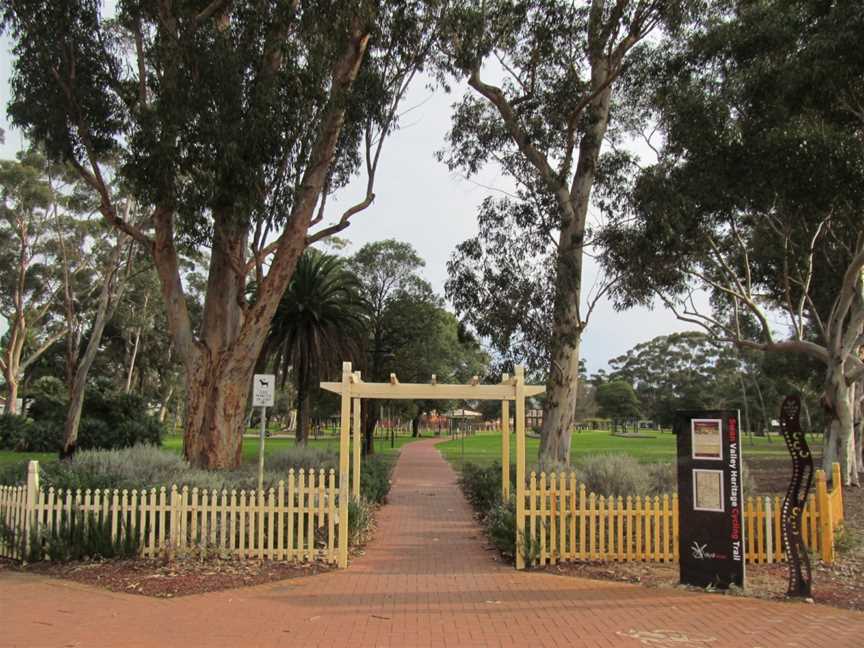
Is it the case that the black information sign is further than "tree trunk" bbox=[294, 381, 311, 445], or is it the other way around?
"tree trunk" bbox=[294, 381, 311, 445]

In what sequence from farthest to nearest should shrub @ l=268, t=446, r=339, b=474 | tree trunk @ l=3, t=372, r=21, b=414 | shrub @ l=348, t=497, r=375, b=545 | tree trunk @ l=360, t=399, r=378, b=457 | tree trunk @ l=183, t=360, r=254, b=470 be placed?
tree trunk @ l=3, t=372, r=21, b=414
tree trunk @ l=360, t=399, r=378, b=457
shrub @ l=268, t=446, r=339, b=474
tree trunk @ l=183, t=360, r=254, b=470
shrub @ l=348, t=497, r=375, b=545

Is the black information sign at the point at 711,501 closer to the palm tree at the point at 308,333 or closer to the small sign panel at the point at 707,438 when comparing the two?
the small sign panel at the point at 707,438

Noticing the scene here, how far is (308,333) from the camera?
22.8 meters

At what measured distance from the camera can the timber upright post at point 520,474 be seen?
9016 mm

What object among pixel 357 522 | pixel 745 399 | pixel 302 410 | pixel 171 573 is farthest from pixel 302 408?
pixel 745 399

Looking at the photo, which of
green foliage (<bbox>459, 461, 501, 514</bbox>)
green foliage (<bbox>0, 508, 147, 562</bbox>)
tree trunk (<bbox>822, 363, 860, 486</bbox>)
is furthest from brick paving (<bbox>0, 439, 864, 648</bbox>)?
tree trunk (<bbox>822, 363, 860, 486</bbox>)

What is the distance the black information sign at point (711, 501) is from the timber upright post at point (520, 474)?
1877 millimetres

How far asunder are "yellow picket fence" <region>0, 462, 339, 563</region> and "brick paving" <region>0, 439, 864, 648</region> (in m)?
0.67

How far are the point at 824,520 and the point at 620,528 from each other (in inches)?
102

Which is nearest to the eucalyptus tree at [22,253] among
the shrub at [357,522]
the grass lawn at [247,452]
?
the grass lawn at [247,452]

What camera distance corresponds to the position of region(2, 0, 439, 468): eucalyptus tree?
12.4 meters

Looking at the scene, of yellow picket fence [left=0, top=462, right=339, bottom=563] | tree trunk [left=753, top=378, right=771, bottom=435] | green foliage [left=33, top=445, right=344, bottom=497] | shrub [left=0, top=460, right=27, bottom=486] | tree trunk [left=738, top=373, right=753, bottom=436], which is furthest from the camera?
tree trunk [left=738, top=373, right=753, bottom=436]

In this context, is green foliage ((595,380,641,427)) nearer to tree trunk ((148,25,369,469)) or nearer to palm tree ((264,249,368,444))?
palm tree ((264,249,368,444))

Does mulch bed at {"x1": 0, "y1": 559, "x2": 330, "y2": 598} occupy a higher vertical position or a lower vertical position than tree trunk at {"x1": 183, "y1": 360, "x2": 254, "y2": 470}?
lower
